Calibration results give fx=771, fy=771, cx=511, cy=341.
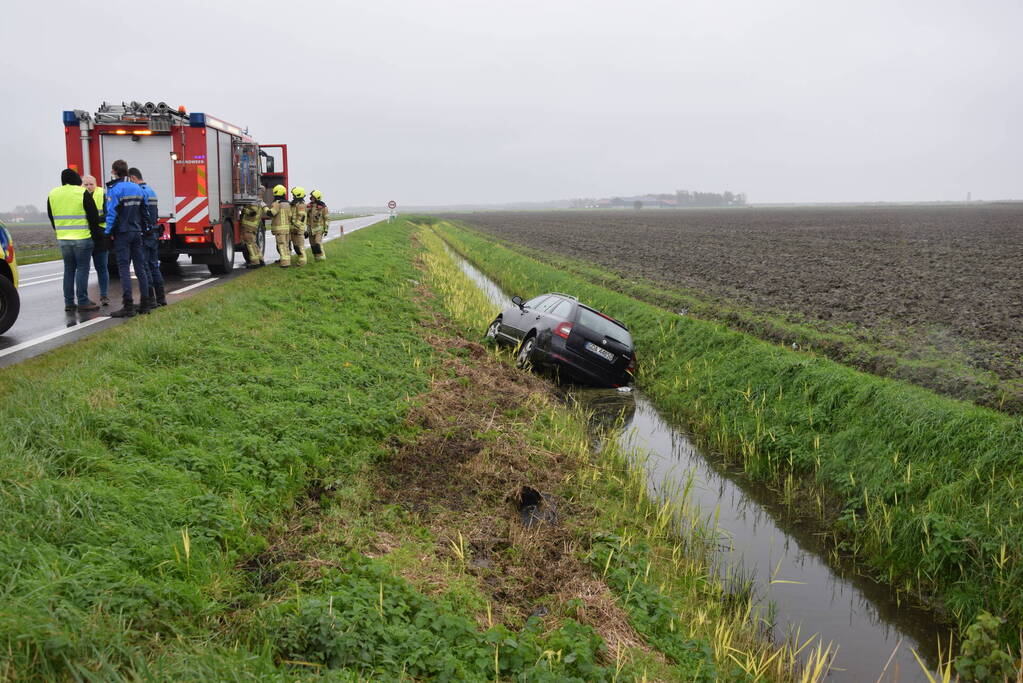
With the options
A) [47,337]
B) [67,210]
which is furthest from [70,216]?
[47,337]

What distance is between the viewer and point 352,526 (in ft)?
19.1

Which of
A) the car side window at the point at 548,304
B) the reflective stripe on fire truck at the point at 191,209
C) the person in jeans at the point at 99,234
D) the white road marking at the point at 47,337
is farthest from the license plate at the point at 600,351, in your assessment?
the reflective stripe on fire truck at the point at 191,209

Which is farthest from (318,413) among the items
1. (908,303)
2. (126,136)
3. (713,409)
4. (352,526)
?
(908,303)

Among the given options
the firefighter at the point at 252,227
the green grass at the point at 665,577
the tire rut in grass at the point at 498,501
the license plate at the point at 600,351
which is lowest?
the green grass at the point at 665,577

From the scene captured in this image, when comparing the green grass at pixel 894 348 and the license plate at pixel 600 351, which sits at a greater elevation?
the green grass at pixel 894 348

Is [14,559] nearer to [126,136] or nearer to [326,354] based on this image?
[326,354]

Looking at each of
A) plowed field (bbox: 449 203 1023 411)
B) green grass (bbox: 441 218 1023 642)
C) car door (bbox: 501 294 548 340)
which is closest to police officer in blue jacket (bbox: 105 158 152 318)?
car door (bbox: 501 294 548 340)

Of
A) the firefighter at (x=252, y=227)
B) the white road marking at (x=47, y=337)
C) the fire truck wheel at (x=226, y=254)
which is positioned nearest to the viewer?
the white road marking at (x=47, y=337)

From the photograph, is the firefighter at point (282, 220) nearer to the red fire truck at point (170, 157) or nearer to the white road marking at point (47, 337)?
the red fire truck at point (170, 157)

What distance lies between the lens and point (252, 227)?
1723cm

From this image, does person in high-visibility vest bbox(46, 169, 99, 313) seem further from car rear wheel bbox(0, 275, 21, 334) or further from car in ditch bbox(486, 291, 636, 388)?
car in ditch bbox(486, 291, 636, 388)

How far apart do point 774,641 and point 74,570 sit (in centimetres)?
456

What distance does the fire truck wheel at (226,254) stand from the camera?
15911 mm

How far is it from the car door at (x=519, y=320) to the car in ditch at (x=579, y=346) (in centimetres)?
32
